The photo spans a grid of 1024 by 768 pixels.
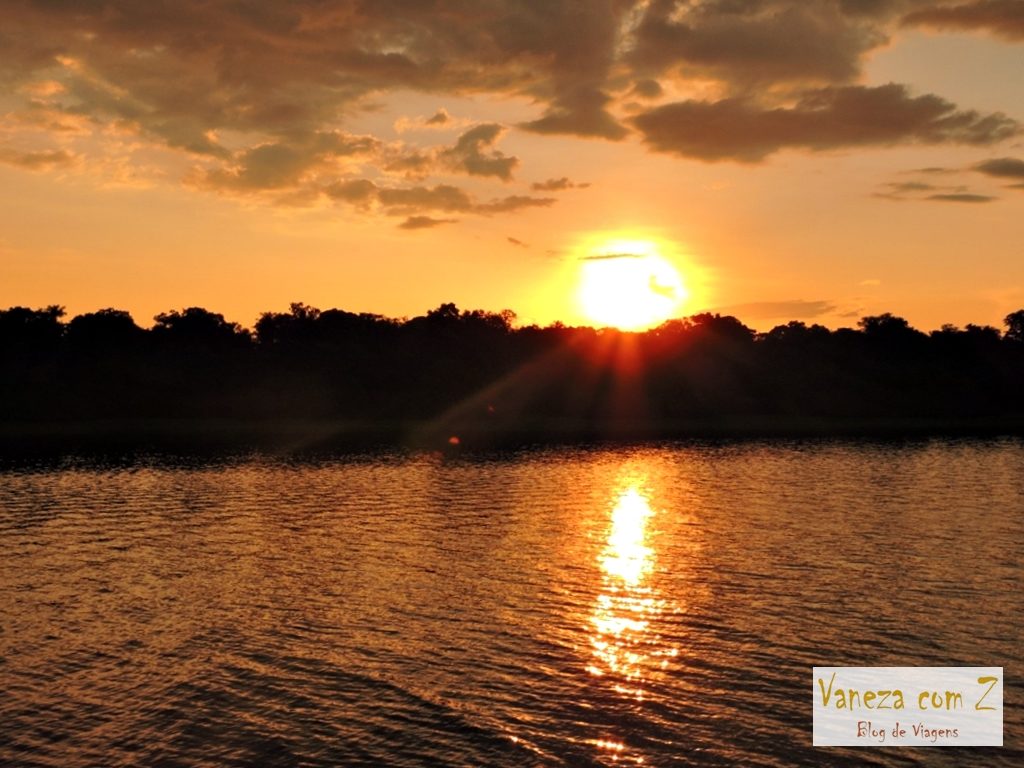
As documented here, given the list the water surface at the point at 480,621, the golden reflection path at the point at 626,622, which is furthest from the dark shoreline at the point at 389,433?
the golden reflection path at the point at 626,622

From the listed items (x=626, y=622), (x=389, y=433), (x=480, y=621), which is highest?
(x=389, y=433)

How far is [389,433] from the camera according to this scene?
173 metres

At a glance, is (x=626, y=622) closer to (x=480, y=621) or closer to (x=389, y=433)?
(x=480, y=621)

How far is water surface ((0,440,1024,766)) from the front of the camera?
25281 mm

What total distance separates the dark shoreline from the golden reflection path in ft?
277

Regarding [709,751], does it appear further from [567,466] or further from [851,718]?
[567,466]

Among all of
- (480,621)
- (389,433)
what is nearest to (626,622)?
(480,621)

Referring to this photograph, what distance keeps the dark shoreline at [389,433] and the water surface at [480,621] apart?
215 feet

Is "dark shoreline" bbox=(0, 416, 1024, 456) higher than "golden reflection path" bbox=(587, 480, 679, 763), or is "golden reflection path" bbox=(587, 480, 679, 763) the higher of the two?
"dark shoreline" bbox=(0, 416, 1024, 456)

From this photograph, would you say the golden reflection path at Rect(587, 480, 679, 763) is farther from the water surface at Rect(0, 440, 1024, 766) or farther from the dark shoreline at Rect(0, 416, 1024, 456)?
the dark shoreline at Rect(0, 416, 1024, 456)

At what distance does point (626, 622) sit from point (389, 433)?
13986 cm

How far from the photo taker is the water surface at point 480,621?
82.9 ft

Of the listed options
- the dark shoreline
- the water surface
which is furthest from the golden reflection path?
the dark shoreline

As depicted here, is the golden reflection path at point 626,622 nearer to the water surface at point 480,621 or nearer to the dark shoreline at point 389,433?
the water surface at point 480,621
